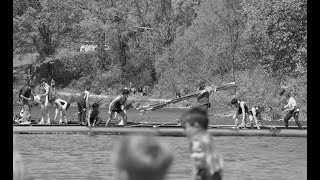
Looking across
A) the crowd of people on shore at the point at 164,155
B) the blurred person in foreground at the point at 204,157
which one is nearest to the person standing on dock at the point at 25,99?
the crowd of people on shore at the point at 164,155

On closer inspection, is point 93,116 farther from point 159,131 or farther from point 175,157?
point 175,157

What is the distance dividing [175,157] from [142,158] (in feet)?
63.3

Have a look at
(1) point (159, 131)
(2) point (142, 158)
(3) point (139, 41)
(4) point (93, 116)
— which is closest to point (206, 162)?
(2) point (142, 158)

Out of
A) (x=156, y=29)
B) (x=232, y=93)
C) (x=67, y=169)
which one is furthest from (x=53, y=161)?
(x=156, y=29)

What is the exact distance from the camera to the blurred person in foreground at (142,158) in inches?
140

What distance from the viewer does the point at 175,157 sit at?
74.8 ft

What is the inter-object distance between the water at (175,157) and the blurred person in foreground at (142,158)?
11.7 meters

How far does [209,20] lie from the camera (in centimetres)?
6544

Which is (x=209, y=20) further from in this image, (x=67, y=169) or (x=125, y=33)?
(x=67, y=169)

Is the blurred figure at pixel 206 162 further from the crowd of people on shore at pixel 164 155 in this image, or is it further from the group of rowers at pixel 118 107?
the group of rowers at pixel 118 107

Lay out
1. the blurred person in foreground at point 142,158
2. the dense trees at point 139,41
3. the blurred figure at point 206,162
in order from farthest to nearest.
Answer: the dense trees at point 139,41 < the blurred figure at point 206,162 < the blurred person in foreground at point 142,158

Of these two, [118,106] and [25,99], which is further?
[25,99]

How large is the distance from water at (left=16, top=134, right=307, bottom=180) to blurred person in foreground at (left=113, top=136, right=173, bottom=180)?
38.3 ft

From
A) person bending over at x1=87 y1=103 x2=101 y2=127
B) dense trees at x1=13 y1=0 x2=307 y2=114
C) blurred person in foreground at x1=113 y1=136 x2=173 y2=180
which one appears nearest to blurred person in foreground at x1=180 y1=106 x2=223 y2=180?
blurred person in foreground at x1=113 y1=136 x2=173 y2=180
